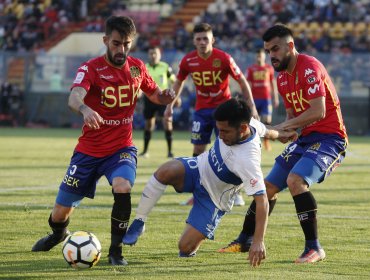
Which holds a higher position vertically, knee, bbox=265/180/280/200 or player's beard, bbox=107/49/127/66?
player's beard, bbox=107/49/127/66

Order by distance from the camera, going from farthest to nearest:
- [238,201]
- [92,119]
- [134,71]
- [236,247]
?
[238,201] < [236,247] < [134,71] < [92,119]

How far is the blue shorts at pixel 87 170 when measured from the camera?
27.9ft

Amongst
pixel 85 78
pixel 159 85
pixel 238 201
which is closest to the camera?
pixel 85 78

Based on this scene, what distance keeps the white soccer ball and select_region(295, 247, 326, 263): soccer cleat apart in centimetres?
184

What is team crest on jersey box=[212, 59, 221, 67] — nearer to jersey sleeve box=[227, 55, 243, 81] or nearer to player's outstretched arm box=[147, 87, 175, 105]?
jersey sleeve box=[227, 55, 243, 81]

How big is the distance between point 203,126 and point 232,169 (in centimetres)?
507

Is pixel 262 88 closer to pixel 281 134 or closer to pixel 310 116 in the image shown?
pixel 310 116

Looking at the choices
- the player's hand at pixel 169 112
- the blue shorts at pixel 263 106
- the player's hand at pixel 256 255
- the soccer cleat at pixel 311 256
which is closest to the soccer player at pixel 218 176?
the player's hand at pixel 256 255

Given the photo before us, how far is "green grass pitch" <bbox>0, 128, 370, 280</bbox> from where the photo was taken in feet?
25.4

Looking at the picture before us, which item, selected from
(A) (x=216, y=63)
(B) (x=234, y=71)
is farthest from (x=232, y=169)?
(A) (x=216, y=63)

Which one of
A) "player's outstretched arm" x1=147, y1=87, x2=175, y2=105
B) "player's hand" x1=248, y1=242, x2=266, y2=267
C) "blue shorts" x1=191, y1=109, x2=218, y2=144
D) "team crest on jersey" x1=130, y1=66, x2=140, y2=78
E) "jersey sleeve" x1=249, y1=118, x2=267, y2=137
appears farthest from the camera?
"blue shorts" x1=191, y1=109, x2=218, y2=144

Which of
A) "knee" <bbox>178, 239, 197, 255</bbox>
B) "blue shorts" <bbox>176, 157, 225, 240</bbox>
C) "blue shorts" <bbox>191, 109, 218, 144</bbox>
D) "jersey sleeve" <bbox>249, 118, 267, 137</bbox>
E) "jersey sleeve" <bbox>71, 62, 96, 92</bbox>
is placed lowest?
"blue shorts" <bbox>191, 109, 218, 144</bbox>

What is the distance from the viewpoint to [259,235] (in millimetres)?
7488

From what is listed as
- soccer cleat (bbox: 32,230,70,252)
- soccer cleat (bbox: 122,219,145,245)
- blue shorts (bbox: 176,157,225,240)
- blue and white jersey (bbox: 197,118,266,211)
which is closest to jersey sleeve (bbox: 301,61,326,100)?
blue and white jersey (bbox: 197,118,266,211)
